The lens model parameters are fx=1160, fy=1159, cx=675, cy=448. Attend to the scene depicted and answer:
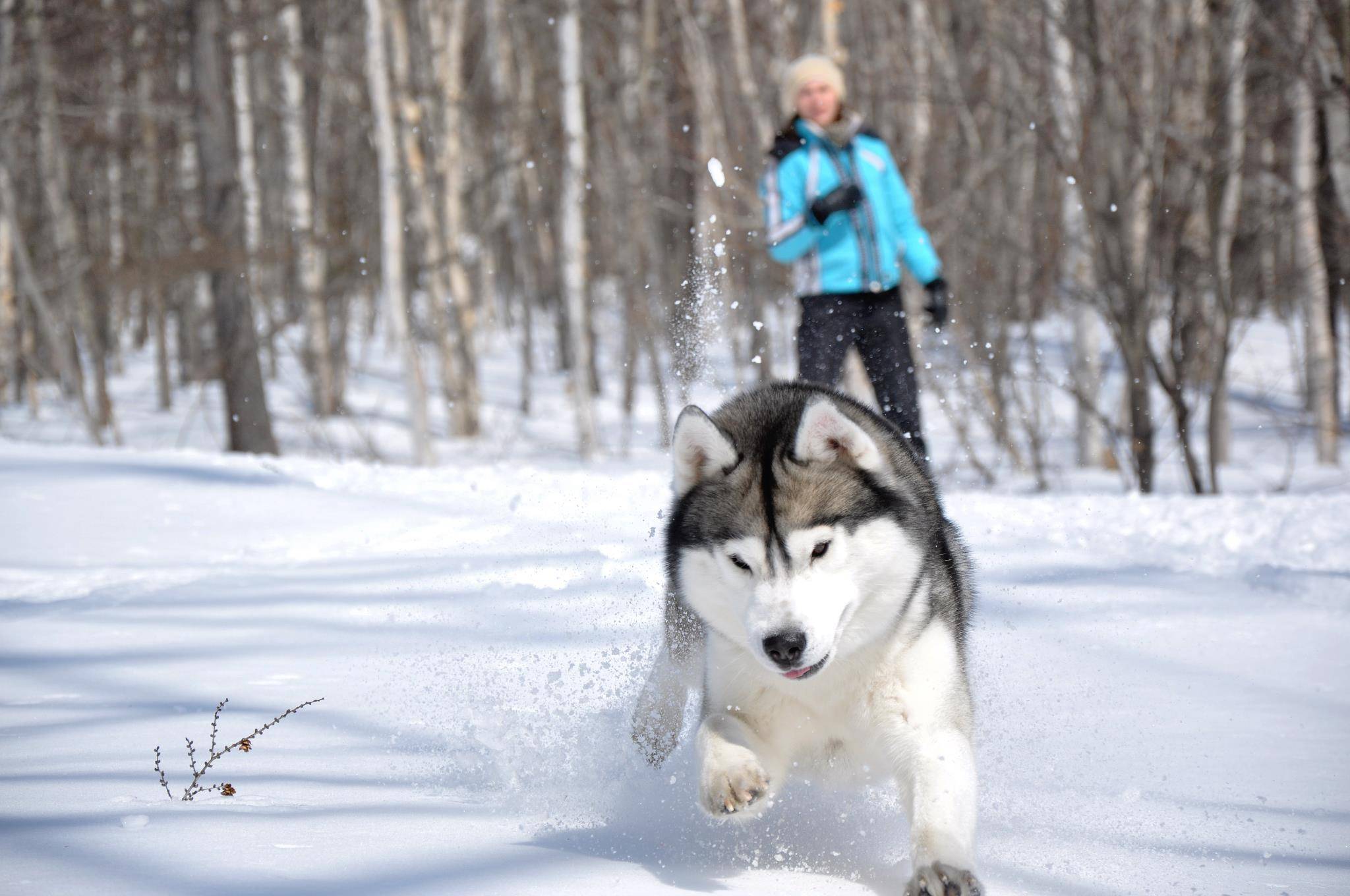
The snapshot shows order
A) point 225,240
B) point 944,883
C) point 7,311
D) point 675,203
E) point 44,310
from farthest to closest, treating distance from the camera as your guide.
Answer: point 7,311 < point 44,310 < point 675,203 < point 225,240 < point 944,883

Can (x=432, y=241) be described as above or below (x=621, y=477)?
above

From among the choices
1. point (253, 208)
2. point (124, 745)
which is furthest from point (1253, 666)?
point (253, 208)

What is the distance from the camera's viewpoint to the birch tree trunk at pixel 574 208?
11844 mm

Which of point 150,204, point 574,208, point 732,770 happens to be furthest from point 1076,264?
point 150,204

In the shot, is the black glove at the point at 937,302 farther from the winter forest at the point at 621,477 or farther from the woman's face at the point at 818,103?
the woman's face at the point at 818,103

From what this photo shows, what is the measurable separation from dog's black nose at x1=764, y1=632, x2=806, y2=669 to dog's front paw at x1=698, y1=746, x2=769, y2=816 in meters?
0.23

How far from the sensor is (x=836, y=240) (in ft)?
17.6

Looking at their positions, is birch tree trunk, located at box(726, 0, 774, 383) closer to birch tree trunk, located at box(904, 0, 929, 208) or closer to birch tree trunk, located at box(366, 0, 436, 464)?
birch tree trunk, located at box(904, 0, 929, 208)

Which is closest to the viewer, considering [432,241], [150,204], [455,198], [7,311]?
[432,241]

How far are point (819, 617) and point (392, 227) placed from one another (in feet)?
33.6

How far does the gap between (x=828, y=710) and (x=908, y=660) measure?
0.20m

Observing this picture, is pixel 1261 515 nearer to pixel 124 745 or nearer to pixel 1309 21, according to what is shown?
pixel 1309 21

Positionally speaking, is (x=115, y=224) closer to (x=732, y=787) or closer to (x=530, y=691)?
(x=530, y=691)

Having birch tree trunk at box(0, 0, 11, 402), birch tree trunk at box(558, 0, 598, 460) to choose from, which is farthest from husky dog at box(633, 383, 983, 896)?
birch tree trunk at box(0, 0, 11, 402)
